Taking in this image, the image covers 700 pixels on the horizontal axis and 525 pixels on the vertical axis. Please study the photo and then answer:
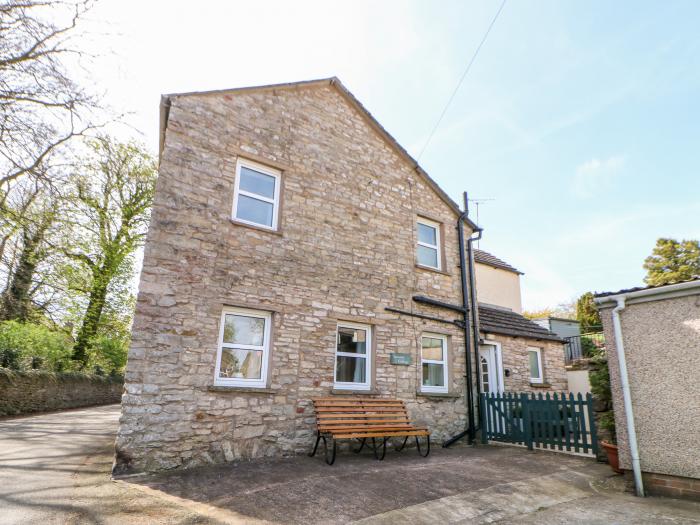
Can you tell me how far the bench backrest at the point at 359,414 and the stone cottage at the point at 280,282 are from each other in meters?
0.36

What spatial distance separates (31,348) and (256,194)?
40.3ft

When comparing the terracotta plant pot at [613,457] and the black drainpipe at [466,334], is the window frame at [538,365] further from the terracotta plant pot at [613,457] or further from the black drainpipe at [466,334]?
the terracotta plant pot at [613,457]

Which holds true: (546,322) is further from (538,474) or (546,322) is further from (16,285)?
(16,285)

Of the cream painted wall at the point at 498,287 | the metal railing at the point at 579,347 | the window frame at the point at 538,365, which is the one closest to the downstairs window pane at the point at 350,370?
the window frame at the point at 538,365

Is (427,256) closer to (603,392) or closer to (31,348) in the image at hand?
(603,392)

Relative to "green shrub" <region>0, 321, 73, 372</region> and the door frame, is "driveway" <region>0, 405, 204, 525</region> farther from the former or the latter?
the door frame

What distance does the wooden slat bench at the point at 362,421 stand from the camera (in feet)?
24.1

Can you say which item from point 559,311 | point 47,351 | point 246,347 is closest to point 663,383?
point 246,347

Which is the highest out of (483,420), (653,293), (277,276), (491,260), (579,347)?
(491,260)

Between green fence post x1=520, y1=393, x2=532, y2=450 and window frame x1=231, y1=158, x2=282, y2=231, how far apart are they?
6.86 m

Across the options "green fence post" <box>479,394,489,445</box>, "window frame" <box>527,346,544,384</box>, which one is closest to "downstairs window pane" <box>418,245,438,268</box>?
"green fence post" <box>479,394,489,445</box>

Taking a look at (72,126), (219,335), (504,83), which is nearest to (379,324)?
(219,335)

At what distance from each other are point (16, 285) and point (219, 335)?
1306 centimetres

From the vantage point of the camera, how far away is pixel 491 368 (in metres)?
12.0
